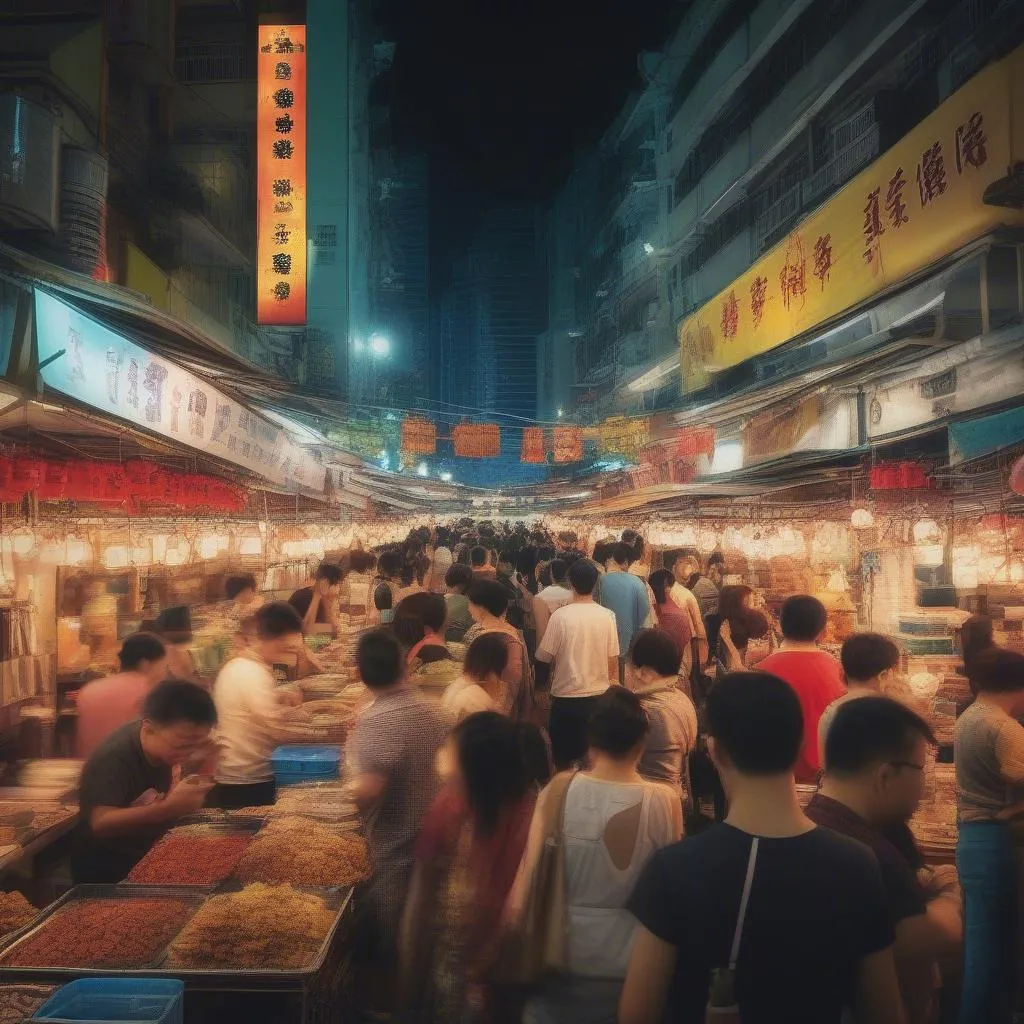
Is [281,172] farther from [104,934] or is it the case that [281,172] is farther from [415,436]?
[104,934]

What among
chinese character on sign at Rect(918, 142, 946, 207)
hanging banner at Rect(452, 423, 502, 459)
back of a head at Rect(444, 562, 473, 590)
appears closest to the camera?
chinese character on sign at Rect(918, 142, 946, 207)

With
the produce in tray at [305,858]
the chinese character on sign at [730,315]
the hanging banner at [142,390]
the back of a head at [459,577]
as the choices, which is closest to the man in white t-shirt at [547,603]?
the back of a head at [459,577]

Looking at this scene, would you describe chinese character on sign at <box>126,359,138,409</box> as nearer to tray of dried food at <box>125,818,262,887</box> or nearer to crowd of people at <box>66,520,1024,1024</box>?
crowd of people at <box>66,520,1024,1024</box>

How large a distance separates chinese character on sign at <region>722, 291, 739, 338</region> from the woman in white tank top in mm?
9665

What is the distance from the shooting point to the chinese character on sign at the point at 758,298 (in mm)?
10695

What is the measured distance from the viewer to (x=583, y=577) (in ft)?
23.2

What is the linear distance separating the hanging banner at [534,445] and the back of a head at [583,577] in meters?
16.7

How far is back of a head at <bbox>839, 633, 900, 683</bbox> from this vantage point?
14.8 feet

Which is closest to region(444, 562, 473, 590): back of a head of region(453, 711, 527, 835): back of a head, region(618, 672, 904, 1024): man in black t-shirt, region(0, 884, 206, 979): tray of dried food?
region(0, 884, 206, 979): tray of dried food

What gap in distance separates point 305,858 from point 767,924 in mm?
3158

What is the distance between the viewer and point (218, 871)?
14.6 ft

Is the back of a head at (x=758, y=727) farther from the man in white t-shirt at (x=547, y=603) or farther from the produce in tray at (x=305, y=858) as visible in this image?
the man in white t-shirt at (x=547, y=603)

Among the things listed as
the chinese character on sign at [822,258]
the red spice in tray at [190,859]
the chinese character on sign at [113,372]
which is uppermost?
the chinese character on sign at [822,258]

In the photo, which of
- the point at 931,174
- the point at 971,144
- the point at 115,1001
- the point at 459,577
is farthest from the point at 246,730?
the point at 931,174
